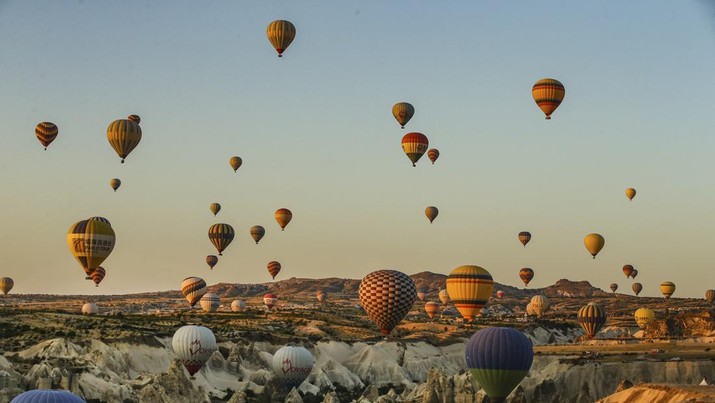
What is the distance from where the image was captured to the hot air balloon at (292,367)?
334ft

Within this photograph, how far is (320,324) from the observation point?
493 ft

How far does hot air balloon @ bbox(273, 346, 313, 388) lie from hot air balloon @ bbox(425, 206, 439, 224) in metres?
51.0

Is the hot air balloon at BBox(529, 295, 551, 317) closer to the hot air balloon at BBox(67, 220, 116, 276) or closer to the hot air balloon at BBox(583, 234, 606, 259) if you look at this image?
the hot air balloon at BBox(583, 234, 606, 259)

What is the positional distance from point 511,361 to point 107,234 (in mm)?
39424

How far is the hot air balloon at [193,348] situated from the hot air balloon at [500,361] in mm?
32360

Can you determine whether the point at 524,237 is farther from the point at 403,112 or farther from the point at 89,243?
the point at 89,243

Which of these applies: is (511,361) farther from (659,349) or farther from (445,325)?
(445,325)

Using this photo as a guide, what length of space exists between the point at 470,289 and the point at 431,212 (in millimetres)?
47772

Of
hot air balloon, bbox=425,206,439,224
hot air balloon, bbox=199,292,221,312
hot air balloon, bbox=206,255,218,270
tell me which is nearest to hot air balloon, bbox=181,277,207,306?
hot air balloon, bbox=206,255,218,270

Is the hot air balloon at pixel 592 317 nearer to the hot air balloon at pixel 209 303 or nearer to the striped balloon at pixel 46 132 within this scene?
the striped balloon at pixel 46 132

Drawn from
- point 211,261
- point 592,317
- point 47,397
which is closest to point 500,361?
point 47,397

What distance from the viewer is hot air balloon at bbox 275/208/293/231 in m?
142

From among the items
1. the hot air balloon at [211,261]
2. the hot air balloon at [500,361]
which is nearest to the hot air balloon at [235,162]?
the hot air balloon at [211,261]

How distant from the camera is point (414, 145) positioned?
383 ft
